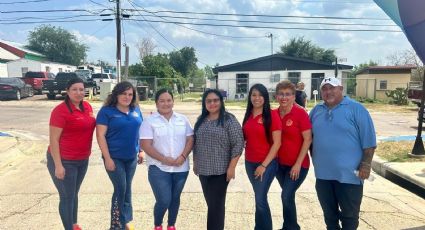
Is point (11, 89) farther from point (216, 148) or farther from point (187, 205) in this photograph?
point (216, 148)

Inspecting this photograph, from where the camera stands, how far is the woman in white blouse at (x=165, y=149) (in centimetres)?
395

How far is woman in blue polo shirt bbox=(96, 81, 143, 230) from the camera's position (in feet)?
13.3

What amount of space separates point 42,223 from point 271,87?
30677 mm

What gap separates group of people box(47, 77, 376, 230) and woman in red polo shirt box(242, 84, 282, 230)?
0.01 m

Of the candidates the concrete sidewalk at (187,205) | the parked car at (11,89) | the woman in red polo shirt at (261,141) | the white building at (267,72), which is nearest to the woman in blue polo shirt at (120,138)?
the concrete sidewalk at (187,205)

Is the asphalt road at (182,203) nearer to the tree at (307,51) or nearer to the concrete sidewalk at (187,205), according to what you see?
the concrete sidewalk at (187,205)

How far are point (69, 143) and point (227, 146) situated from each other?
1619 mm

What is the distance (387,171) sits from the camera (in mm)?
7832

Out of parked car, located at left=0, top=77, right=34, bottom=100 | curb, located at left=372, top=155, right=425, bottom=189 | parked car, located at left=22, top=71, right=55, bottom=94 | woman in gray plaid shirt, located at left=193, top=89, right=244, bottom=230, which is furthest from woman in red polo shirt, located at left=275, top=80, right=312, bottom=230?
parked car, located at left=22, top=71, right=55, bottom=94

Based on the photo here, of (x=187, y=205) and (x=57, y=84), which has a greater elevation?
(x=57, y=84)

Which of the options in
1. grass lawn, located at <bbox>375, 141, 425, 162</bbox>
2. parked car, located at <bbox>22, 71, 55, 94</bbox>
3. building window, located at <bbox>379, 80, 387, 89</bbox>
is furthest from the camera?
building window, located at <bbox>379, 80, 387, 89</bbox>

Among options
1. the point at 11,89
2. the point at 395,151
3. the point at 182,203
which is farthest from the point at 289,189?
the point at 11,89

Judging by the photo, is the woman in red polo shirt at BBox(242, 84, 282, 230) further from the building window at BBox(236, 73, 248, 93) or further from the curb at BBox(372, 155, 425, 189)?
the building window at BBox(236, 73, 248, 93)

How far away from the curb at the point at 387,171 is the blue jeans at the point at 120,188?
5.09 meters
